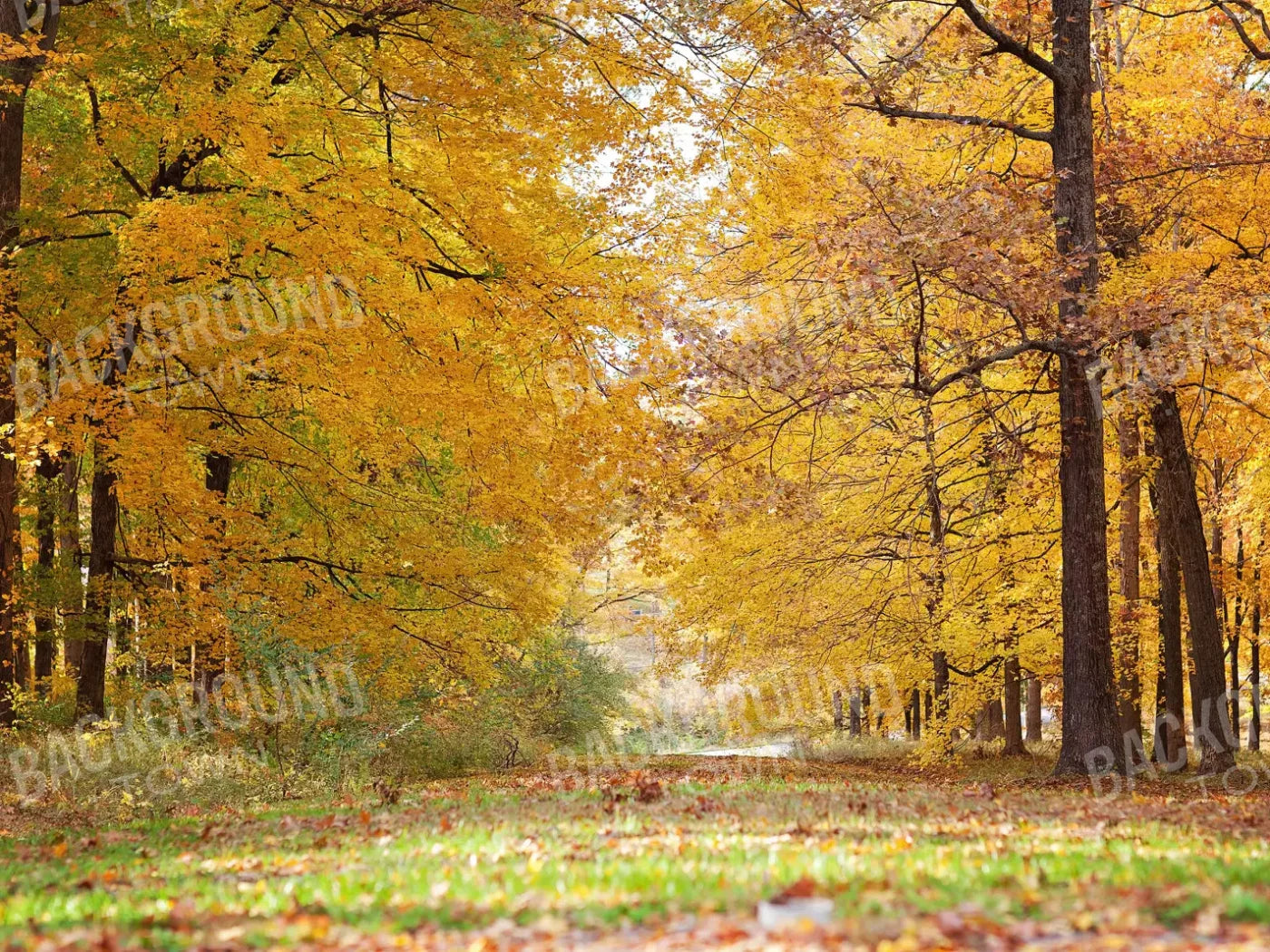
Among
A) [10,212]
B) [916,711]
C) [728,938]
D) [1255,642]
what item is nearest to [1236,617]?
[1255,642]

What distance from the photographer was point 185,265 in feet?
Result: 39.7

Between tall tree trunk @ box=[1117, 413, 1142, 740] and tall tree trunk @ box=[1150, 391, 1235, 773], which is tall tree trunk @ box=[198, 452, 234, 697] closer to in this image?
tall tree trunk @ box=[1150, 391, 1235, 773]

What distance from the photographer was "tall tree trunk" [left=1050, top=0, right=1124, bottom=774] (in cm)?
1223

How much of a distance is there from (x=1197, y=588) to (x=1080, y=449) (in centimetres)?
407

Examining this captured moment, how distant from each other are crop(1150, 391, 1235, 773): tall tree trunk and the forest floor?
7000 millimetres

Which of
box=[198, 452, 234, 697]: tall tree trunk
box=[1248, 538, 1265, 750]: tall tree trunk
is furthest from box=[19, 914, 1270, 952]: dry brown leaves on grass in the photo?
box=[1248, 538, 1265, 750]: tall tree trunk

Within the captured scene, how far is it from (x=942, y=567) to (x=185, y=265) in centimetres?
1193

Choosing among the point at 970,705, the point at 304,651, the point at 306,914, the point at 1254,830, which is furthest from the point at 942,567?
the point at 306,914

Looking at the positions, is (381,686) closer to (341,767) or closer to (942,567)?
(341,767)

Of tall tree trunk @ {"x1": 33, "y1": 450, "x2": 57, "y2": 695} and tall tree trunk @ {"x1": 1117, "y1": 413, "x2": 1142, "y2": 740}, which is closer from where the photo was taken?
tall tree trunk @ {"x1": 33, "y1": 450, "x2": 57, "y2": 695}

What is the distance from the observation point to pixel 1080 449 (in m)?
12.5

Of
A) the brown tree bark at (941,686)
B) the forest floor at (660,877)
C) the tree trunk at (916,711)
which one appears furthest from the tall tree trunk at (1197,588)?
the tree trunk at (916,711)

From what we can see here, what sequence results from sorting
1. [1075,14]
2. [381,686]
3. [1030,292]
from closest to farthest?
[1030,292]
[1075,14]
[381,686]

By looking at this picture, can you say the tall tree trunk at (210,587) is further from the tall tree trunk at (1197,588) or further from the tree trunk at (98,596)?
the tall tree trunk at (1197,588)
